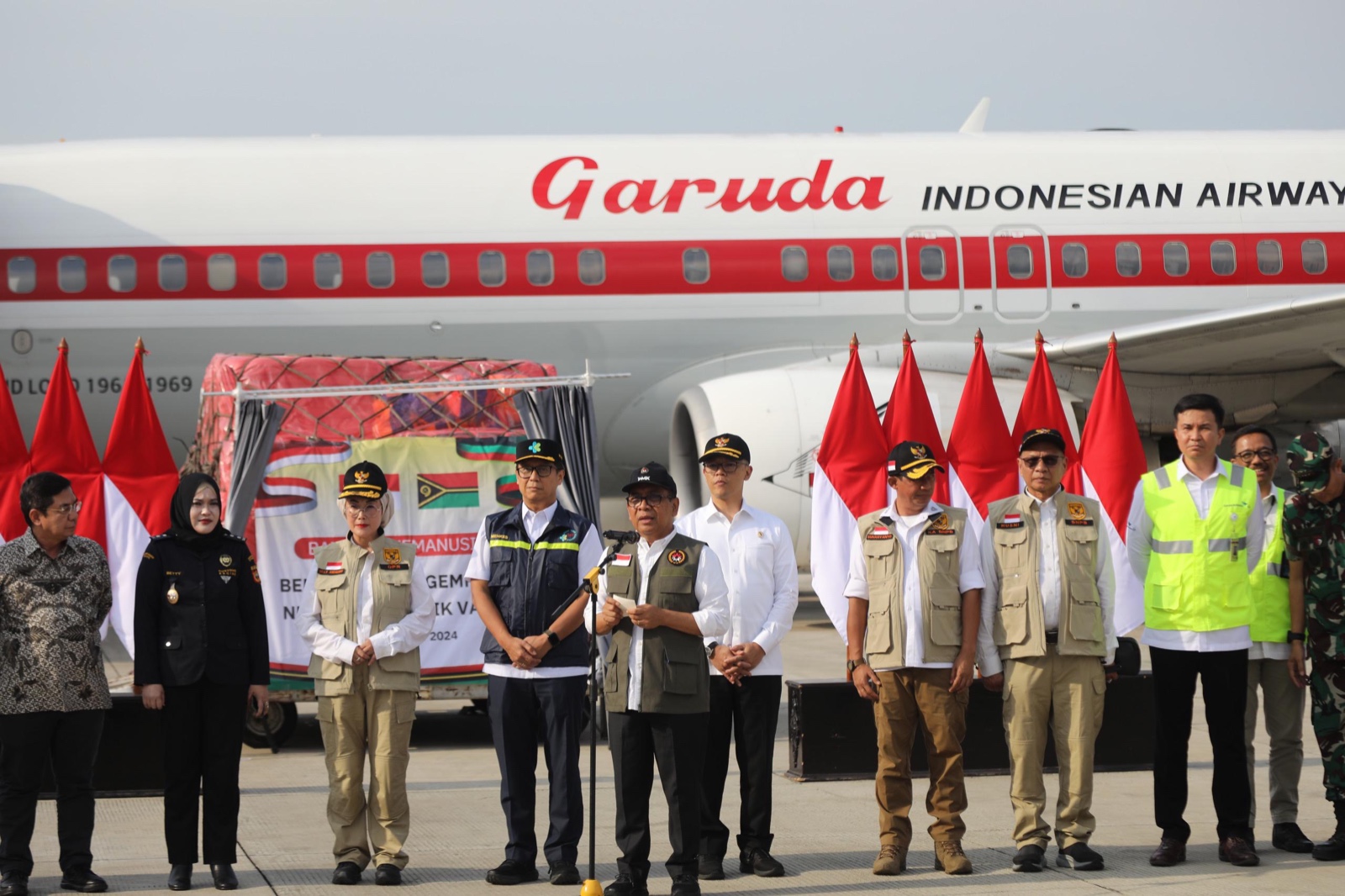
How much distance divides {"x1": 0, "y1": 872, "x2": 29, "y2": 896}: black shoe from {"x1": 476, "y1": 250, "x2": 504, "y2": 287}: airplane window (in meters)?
8.27

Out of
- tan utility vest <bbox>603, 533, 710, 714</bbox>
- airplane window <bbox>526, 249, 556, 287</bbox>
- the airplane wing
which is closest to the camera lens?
tan utility vest <bbox>603, 533, 710, 714</bbox>

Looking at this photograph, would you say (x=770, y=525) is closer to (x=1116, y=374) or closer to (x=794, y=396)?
(x=1116, y=374)

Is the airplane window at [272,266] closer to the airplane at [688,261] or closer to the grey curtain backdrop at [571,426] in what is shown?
the airplane at [688,261]

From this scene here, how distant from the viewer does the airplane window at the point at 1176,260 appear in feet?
46.3

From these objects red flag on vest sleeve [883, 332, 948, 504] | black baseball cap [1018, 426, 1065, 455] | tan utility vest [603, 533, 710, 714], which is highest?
red flag on vest sleeve [883, 332, 948, 504]

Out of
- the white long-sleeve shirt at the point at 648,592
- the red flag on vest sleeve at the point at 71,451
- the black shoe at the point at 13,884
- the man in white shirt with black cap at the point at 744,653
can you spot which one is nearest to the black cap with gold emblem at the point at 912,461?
the man in white shirt with black cap at the point at 744,653

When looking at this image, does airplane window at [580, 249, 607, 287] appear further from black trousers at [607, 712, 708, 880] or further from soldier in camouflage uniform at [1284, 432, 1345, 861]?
black trousers at [607, 712, 708, 880]

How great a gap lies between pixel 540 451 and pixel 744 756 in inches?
59.1

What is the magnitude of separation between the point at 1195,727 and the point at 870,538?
4175mm

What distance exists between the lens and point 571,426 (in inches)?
374

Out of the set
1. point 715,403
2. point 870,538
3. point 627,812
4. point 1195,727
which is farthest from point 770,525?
point 715,403

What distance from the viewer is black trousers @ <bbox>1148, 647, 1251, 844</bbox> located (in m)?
6.25

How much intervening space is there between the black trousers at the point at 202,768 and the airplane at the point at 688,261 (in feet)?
22.3

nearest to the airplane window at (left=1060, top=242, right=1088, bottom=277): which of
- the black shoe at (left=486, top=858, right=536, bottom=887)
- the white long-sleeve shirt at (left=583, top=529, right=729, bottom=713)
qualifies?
the white long-sleeve shirt at (left=583, top=529, right=729, bottom=713)
